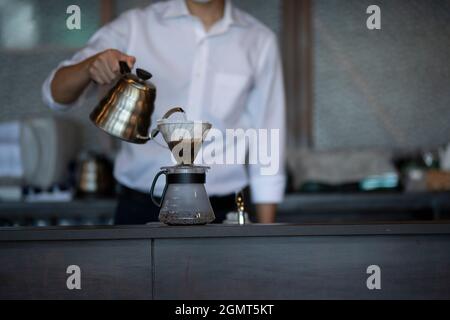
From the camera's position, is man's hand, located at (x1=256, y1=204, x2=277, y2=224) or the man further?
man's hand, located at (x1=256, y1=204, x2=277, y2=224)

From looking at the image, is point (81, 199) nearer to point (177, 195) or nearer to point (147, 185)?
point (147, 185)

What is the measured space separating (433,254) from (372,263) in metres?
0.13

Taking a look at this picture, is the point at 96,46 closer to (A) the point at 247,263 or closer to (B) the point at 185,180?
(B) the point at 185,180

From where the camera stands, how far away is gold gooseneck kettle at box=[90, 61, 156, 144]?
63.3 inches

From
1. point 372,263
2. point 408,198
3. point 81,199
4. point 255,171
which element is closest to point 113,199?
point 81,199

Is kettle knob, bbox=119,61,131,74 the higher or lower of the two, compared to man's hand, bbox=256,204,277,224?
higher

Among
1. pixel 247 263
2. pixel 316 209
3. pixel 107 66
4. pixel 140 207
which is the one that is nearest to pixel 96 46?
pixel 107 66

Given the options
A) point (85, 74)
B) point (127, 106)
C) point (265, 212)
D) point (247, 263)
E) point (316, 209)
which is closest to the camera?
point (247, 263)

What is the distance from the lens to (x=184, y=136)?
1.53m

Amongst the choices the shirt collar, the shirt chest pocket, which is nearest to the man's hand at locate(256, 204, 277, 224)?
the shirt chest pocket

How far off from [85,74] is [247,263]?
2.23ft

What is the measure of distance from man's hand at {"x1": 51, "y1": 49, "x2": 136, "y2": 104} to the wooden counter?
416 mm

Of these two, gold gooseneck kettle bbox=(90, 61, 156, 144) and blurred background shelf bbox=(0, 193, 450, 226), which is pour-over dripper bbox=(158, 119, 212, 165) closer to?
gold gooseneck kettle bbox=(90, 61, 156, 144)

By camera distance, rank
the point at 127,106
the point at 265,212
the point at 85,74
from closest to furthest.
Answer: the point at 127,106 → the point at 85,74 → the point at 265,212
